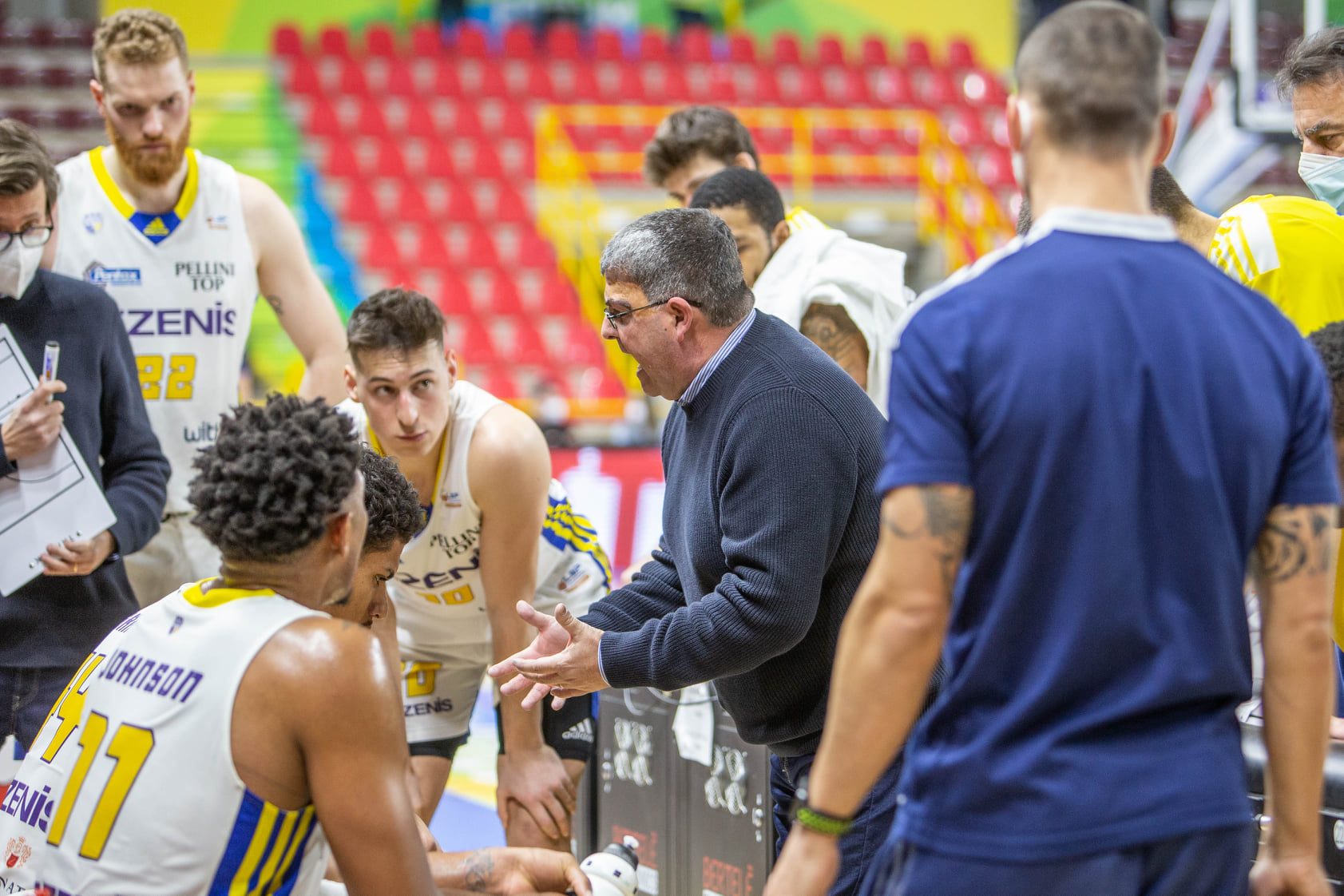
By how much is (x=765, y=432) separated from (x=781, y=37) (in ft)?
56.3

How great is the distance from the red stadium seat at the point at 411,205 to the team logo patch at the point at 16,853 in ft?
46.4

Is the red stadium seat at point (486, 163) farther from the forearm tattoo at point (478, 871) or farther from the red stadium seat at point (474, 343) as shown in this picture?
the forearm tattoo at point (478, 871)

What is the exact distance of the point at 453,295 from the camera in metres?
15.0

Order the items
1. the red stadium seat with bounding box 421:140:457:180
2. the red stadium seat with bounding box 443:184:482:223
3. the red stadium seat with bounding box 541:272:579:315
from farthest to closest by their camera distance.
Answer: the red stadium seat with bounding box 421:140:457:180, the red stadium seat with bounding box 443:184:482:223, the red stadium seat with bounding box 541:272:579:315

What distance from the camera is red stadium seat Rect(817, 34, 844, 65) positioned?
18.2m

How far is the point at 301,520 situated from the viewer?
6.47 ft

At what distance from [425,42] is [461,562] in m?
15.2

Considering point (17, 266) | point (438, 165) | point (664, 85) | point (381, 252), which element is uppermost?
point (664, 85)

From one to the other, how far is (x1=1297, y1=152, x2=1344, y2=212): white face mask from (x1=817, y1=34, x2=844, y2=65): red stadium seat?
15.6 metres

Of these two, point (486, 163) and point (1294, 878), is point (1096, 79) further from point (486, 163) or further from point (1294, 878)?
point (486, 163)

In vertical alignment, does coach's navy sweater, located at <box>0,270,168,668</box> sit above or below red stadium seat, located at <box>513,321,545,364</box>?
above

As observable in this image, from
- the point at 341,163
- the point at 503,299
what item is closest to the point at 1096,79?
the point at 503,299

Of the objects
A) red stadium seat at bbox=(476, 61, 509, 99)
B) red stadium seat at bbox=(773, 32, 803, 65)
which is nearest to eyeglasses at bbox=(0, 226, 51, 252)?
red stadium seat at bbox=(476, 61, 509, 99)

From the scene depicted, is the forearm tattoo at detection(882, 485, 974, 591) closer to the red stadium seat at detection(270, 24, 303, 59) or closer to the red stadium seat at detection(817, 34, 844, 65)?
the red stadium seat at detection(270, 24, 303, 59)
